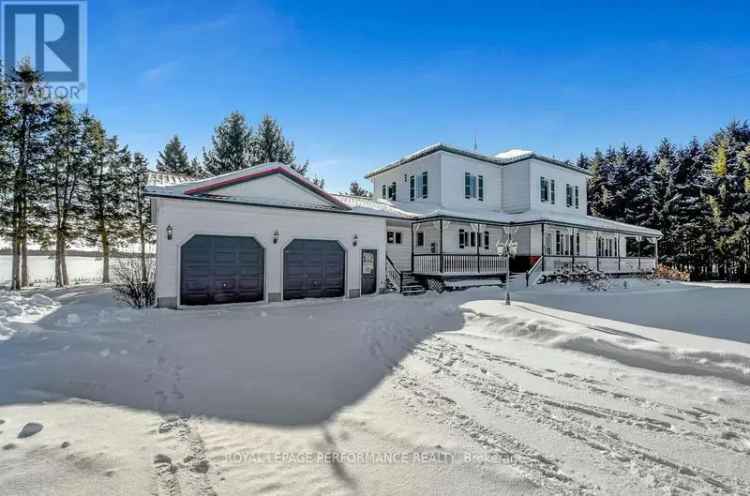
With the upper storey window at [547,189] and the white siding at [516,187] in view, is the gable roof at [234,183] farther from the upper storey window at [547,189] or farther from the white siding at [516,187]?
the upper storey window at [547,189]

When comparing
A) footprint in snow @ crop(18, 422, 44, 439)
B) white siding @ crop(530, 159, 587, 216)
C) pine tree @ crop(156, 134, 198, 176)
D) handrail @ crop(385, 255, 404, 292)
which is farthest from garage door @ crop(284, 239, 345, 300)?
pine tree @ crop(156, 134, 198, 176)

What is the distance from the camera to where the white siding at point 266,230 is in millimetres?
10680

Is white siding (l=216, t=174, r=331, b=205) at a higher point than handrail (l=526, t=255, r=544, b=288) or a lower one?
higher

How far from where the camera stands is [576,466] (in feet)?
9.19

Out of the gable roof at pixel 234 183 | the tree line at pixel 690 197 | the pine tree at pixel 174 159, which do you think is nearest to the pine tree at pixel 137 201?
the pine tree at pixel 174 159

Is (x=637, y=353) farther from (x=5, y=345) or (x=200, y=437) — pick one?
(x=5, y=345)

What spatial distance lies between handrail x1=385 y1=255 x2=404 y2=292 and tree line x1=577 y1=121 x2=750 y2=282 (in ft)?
89.0

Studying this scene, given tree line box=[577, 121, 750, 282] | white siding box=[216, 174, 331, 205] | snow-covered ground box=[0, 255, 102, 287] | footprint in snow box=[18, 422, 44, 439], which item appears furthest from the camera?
tree line box=[577, 121, 750, 282]

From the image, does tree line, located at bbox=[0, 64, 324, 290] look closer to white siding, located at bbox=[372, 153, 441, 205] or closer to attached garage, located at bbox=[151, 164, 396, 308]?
attached garage, located at bbox=[151, 164, 396, 308]

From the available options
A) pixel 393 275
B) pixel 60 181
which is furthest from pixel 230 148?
pixel 393 275

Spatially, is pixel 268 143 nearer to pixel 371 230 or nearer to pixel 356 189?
pixel 356 189

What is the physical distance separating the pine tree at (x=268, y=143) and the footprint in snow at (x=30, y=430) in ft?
98.6

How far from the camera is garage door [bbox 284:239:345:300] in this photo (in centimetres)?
1291

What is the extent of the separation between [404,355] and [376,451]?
3.07 m
